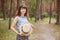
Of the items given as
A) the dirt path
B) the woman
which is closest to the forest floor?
the dirt path

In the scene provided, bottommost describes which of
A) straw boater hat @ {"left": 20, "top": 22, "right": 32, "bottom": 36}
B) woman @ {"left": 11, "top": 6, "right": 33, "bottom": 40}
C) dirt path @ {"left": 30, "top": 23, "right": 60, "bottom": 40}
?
dirt path @ {"left": 30, "top": 23, "right": 60, "bottom": 40}

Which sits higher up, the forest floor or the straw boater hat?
the straw boater hat

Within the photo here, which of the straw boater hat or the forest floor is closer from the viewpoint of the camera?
the straw boater hat

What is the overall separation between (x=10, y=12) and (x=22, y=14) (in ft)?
2.38

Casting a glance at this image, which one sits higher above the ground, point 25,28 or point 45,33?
point 25,28

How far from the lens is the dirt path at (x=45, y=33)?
7.23ft

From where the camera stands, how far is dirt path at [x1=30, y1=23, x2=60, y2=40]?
2205 mm

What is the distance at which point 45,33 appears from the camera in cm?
225

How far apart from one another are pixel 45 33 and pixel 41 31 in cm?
7

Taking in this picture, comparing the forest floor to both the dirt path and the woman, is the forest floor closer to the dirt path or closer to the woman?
the dirt path

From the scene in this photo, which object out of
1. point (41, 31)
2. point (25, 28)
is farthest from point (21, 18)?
point (41, 31)

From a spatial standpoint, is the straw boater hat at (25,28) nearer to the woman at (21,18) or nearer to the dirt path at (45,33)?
the woman at (21,18)

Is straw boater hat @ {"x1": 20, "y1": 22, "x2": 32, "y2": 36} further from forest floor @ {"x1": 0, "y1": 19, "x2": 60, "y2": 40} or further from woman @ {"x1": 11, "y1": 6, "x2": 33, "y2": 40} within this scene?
forest floor @ {"x1": 0, "y1": 19, "x2": 60, "y2": 40}

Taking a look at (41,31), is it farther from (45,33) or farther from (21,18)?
(21,18)
